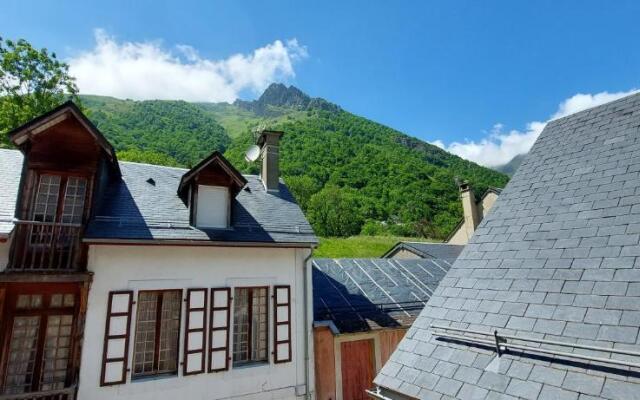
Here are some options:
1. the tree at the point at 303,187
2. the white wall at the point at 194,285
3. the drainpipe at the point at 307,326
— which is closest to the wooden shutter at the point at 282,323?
the white wall at the point at 194,285

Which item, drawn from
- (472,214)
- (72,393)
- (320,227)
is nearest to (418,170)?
(320,227)

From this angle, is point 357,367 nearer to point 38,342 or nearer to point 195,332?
point 195,332

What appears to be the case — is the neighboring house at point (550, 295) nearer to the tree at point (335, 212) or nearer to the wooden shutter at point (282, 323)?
the wooden shutter at point (282, 323)

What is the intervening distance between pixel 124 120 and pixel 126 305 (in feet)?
212

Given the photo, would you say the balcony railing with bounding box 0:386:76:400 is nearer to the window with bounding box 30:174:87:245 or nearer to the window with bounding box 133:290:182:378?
the window with bounding box 133:290:182:378

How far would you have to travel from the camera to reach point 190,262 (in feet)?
26.9

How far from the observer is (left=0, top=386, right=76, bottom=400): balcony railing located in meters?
6.14

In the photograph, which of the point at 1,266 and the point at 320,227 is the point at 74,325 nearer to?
the point at 1,266

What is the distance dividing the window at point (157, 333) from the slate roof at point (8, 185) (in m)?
2.92

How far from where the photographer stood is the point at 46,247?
279 inches

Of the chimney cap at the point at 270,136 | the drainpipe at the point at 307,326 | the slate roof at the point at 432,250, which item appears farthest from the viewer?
the slate roof at the point at 432,250

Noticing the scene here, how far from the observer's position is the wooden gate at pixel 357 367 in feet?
31.6

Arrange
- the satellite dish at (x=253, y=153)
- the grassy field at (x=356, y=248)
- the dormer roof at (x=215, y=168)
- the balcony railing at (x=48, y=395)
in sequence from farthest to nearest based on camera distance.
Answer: the grassy field at (x=356, y=248) → the satellite dish at (x=253, y=153) → the dormer roof at (x=215, y=168) → the balcony railing at (x=48, y=395)

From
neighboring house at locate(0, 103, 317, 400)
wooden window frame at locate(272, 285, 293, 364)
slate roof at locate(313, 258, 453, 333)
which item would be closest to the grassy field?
slate roof at locate(313, 258, 453, 333)
